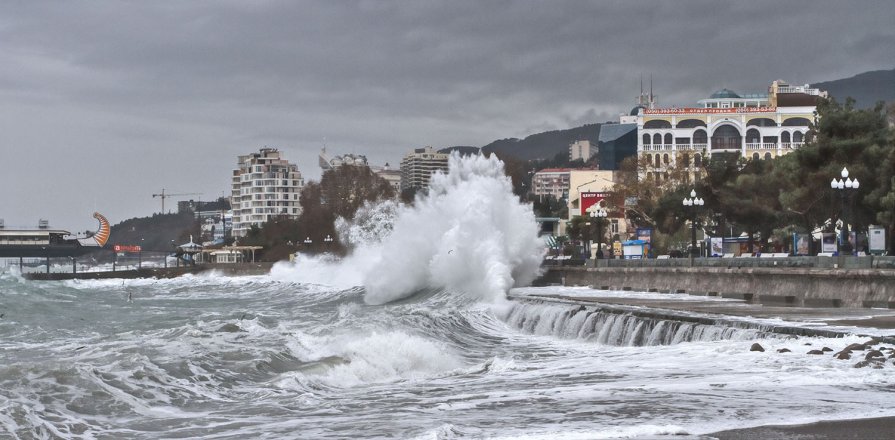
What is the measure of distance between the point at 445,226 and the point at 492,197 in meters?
2.32

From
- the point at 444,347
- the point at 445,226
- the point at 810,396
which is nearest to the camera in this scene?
the point at 810,396

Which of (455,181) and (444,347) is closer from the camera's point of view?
(444,347)

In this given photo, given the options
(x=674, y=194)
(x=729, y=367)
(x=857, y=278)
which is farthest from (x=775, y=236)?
(x=729, y=367)

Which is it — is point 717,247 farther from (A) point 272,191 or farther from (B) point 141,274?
(A) point 272,191

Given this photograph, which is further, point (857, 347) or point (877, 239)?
point (877, 239)

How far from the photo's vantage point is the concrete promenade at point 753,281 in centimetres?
2452

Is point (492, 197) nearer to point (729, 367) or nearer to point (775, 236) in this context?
point (775, 236)

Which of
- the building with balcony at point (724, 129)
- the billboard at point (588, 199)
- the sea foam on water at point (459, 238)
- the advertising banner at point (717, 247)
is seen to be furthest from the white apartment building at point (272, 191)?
the advertising banner at point (717, 247)

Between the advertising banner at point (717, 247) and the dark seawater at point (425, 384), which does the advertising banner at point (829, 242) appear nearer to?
the dark seawater at point (425, 384)

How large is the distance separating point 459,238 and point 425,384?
28.1m

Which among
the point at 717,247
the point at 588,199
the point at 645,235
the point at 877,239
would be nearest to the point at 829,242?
the point at 877,239

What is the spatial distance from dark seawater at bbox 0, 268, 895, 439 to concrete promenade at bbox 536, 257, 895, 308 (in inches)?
265

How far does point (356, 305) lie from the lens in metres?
40.2

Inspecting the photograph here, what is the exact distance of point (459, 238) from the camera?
43219 mm
